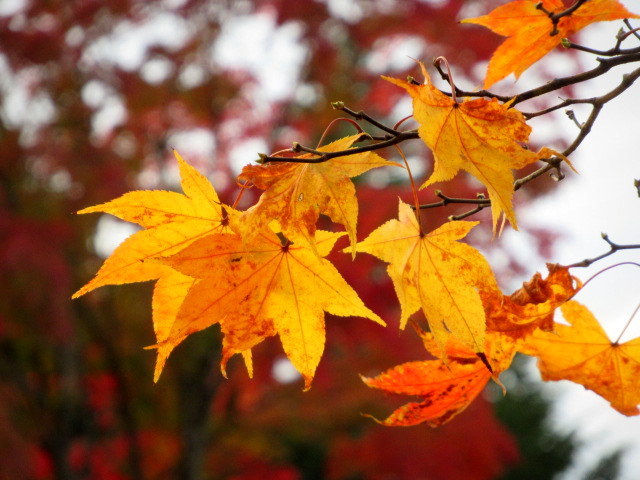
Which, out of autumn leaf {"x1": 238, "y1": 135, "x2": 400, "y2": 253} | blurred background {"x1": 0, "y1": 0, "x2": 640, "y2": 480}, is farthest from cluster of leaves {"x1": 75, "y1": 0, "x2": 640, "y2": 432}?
blurred background {"x1": 0, "y1": 0, "x2": 640, "y2": 480}

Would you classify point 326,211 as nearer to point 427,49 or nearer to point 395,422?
point 395,422

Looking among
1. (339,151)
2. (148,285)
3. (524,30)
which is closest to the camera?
(339,151)

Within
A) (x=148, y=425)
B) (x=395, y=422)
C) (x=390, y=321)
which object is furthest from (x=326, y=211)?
(x=148, y=425)

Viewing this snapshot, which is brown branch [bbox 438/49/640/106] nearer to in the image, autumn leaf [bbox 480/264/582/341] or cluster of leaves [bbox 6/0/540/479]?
autumn leaf [bbox 480/264/582/341]

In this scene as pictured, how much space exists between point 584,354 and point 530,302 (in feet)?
0.55

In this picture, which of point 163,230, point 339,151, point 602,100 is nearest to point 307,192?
point 339,151

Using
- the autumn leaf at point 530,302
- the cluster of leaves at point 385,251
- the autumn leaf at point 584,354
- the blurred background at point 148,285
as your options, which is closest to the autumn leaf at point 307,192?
the cluster of leaves at point 385,251

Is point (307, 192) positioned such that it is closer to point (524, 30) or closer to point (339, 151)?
point (339, 151)

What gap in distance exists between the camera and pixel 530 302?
1.88ft

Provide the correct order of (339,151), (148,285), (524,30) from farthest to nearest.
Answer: (148,285) → (524,30) → (339,151)

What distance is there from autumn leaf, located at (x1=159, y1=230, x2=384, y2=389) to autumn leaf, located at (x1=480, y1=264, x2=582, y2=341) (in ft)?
0.32

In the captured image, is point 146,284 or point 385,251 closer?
point 385,251

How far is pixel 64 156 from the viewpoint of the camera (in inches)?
150

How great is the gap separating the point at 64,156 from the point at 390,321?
2.00m
